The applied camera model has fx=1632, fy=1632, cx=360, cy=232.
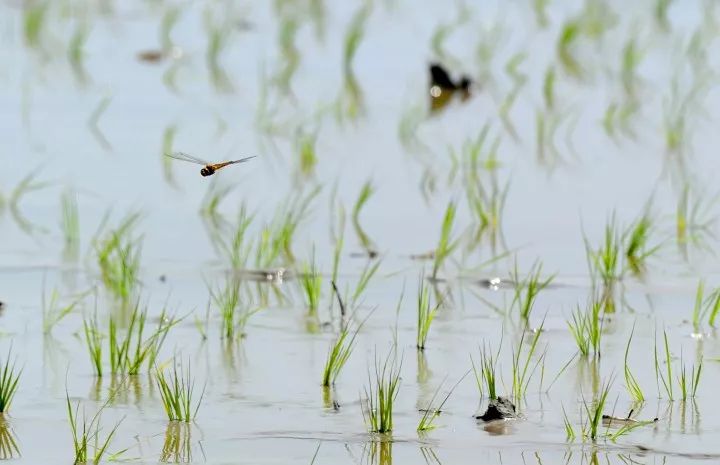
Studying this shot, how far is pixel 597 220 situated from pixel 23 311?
7.61 ft

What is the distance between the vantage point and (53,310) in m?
4.48

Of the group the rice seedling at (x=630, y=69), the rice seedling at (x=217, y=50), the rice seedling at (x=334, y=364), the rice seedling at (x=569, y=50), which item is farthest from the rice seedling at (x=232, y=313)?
the rice seedling at (x=569, y=50)

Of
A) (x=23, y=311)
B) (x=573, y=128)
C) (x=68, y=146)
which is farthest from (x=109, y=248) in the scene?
(x=573, y=128)

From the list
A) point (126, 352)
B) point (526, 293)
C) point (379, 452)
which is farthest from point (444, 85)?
point (379, 452)

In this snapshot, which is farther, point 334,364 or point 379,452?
point 334,364

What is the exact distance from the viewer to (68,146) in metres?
7.00

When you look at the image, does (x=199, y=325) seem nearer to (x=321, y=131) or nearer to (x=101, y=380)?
(x=101, y=380)

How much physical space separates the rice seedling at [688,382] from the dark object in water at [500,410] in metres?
0.40

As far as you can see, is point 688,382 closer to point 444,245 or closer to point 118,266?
point 444,245

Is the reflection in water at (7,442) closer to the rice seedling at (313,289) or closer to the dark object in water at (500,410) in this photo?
the dark object in water at (500,410)

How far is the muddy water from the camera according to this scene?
11.4 feet

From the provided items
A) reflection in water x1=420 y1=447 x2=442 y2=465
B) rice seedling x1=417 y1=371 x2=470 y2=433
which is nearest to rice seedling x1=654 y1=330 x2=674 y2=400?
rice seedling x1=417 y1=371 x2=470 y2=433

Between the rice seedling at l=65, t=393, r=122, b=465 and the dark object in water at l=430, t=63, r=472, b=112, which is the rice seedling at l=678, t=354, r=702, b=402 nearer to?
the rice seedling at l=65, t=393, r=122, b=465

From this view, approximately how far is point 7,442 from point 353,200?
9.92ft
